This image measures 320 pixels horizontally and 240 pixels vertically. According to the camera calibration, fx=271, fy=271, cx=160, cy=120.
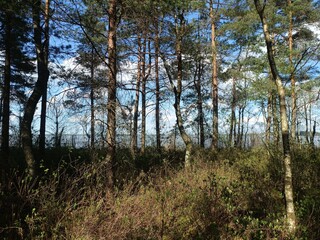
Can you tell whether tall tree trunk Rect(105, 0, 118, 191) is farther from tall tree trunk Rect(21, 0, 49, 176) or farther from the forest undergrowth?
tall tree trunk Rect(21, 0, 49, 176)

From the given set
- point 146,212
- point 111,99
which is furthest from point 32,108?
point 146,212

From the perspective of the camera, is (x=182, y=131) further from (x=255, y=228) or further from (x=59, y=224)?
(x=59, y=224)

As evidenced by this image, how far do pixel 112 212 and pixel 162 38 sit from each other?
699 centimetres

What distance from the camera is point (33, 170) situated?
232 inches

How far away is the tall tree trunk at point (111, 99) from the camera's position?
5141mm

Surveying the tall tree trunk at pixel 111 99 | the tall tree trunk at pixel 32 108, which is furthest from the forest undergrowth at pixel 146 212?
the tall tree trunk at pixel 32 108

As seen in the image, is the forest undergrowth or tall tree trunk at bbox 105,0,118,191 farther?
tall tree trunk at bbox 105,0,118,191

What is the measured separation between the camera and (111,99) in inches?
206

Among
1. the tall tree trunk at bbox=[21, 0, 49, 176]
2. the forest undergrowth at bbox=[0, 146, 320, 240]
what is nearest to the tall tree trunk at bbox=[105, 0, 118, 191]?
the forest undergrowth at bbox=[0, 146, 320, 240]

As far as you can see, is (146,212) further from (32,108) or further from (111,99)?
(32,108)

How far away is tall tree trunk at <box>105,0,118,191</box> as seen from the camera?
5141 millimetres

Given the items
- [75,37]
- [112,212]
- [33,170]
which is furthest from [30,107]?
[112,212]

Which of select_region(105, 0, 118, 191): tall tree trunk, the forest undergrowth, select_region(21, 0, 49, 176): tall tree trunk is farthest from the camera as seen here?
select_region(21, 0, 49, 176): tall tree trunk

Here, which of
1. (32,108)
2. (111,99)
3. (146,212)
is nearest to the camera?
(146,212)
